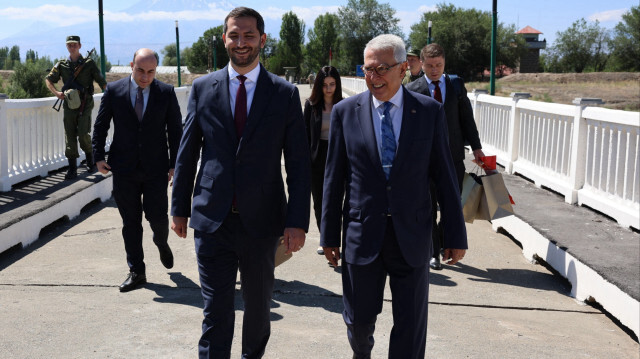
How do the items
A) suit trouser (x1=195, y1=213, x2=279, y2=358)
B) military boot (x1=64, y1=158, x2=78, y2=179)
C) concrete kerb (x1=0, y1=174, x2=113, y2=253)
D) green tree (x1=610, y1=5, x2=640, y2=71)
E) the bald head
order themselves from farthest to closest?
green tree (x1=610, y1=5, x2=640, y2=71)
military boot (x1=64, y1=158, x2=78, y2=179)
concrete kerb (x1=0, y1=174, x2=113, y2=253)
the bald head
suit trouser (x1=195, y1=213, x2=279, y2=358)

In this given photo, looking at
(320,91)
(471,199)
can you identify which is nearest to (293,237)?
(471,199)

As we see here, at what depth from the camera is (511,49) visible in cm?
11238

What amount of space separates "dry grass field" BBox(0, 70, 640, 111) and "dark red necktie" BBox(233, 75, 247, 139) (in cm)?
3867

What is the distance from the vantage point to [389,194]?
3482mm

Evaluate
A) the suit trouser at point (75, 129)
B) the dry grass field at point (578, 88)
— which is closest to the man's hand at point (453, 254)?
the suit trouser at point (75, 129)

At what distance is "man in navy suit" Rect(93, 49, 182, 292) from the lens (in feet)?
19.9

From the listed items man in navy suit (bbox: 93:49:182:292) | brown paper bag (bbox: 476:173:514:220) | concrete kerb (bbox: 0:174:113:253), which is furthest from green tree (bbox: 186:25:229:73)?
brown paper bag (bbox: 476:173:514:220)

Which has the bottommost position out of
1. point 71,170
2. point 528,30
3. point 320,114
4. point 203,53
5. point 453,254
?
point 71,170

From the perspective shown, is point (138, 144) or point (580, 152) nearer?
point (138, 144)

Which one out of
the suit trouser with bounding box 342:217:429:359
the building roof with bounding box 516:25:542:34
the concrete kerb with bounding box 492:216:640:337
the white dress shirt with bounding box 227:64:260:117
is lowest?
the concrete kerb with bounding box 492:216:640:337

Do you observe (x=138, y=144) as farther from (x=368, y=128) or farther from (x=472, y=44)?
(x=472, y=44)

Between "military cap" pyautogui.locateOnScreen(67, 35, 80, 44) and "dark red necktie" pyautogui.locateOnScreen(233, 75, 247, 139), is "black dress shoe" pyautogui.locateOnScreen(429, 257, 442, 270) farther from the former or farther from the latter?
"military cap" pyautogui.locateOnScreen(67, 35, 80, 44)

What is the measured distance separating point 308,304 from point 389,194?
246 centimetres

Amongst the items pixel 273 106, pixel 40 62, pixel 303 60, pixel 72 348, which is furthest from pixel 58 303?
pixel 303 60
